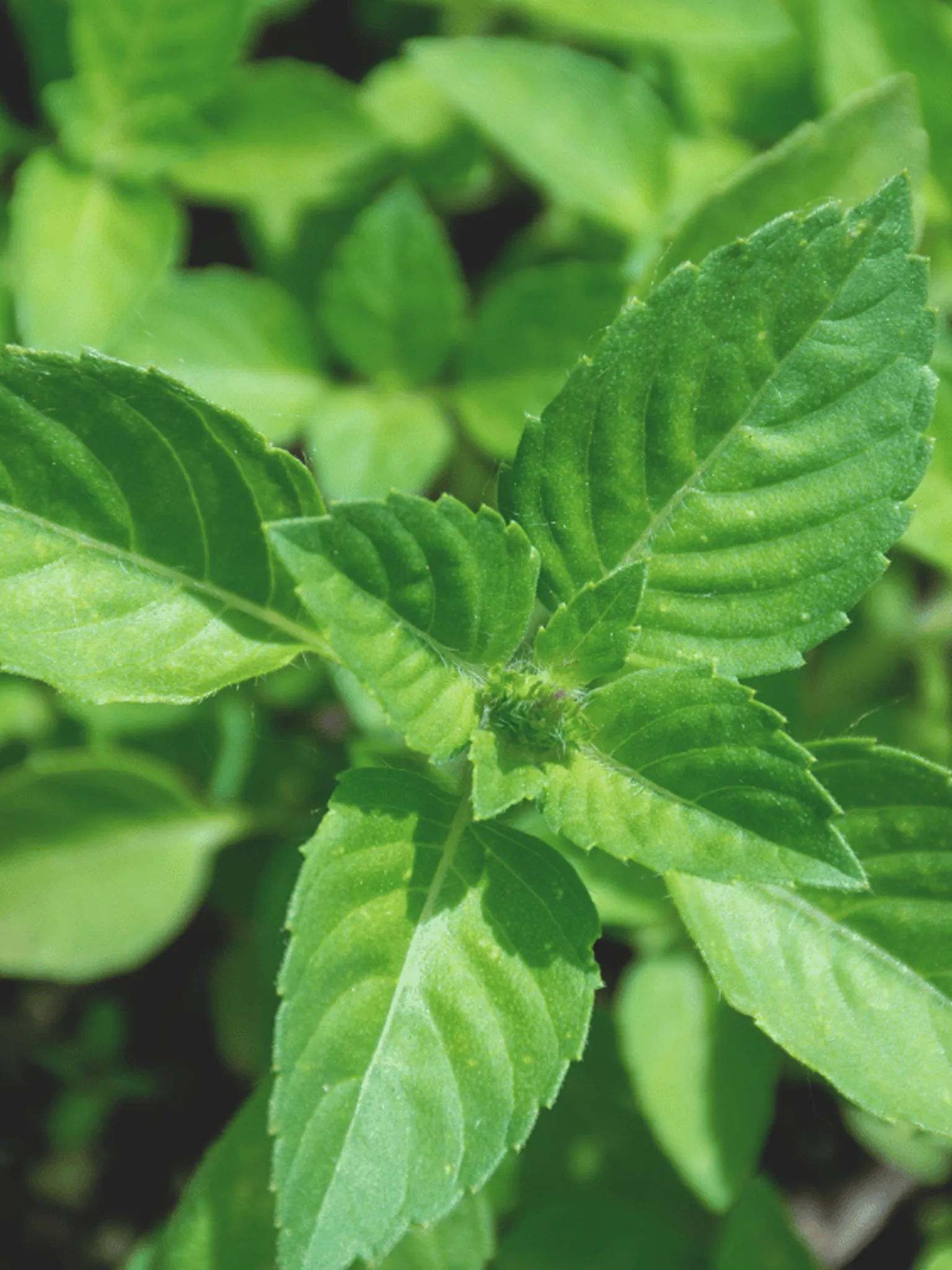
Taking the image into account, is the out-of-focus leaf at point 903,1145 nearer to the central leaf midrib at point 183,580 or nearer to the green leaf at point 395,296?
the central leaf midrib at point 183,580

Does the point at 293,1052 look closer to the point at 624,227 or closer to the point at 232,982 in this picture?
the point at 232,982

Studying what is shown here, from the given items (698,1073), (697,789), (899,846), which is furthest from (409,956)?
Result: (698,1073)

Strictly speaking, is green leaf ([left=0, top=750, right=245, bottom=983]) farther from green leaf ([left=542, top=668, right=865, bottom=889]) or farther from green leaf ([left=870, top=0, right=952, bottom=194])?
green leaf ([left=870, top=0, right=952, bottom=194])

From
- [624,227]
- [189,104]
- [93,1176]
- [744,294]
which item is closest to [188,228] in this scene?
[189,104]

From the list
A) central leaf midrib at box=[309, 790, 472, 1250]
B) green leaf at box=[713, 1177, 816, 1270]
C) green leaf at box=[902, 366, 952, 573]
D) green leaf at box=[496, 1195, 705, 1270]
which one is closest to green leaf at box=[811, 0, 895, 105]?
green leaf at box=[902, 366, 952, 573]

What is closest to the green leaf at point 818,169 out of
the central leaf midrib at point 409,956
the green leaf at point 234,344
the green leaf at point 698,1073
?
the central leaf midrib at point 409,956

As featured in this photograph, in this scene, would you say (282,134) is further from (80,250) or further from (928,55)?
(928,55)
